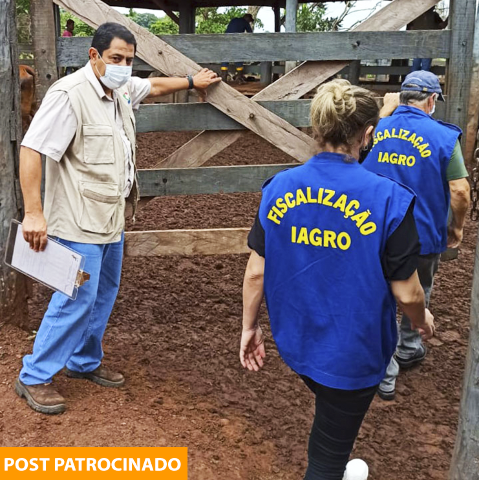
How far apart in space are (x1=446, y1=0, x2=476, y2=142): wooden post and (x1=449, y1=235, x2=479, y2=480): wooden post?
2.77m

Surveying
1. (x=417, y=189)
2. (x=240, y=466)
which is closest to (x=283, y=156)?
(x=417, y=189)

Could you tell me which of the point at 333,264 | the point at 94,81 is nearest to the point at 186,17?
the point at 94,81

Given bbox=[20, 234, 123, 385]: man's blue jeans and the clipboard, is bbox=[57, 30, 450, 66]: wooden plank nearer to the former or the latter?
bbox=[20, 234, 123, 385]: man's blue jeans

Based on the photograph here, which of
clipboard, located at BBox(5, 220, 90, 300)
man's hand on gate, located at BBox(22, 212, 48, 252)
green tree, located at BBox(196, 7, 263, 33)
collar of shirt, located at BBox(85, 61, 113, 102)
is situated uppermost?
green tree, located at BBox(196, 7, 263, 33)

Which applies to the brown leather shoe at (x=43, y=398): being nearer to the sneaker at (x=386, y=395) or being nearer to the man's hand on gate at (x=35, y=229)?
the man's hand on gate at (x=35, y=229)

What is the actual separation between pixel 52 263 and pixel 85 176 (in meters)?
0.48

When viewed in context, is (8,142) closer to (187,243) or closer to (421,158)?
(187,243)

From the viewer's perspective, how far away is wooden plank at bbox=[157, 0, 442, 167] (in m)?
5.08

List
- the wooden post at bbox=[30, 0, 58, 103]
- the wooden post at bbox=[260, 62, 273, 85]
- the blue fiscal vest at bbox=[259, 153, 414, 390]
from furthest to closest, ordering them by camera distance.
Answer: the wooden post at bbox=[260, 62, 273, 85] < the wooden post at bbox=[30, 0, 58, 103] < the blue fiscal vest at bbox=[259, 153, 414, 390]

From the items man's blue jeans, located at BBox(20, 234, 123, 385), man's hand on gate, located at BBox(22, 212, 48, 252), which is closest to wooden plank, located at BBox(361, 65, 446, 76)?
man's blue jeans, located at BBox(20, 234, 123, 385)

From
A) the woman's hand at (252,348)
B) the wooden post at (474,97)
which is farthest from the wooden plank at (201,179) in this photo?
the woman's hand at (252,348)

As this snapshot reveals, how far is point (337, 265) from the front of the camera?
2.55m

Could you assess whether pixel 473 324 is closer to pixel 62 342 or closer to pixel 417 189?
pixel 417 189

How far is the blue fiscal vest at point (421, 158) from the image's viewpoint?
4016 mm
